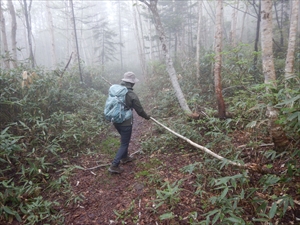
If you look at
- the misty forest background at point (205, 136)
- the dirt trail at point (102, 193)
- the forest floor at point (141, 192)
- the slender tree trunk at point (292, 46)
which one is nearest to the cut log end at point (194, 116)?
the misty forest background at point (205, 136)

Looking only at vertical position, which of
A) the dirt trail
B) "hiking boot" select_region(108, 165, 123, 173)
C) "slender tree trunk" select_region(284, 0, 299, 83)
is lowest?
the dirt trail

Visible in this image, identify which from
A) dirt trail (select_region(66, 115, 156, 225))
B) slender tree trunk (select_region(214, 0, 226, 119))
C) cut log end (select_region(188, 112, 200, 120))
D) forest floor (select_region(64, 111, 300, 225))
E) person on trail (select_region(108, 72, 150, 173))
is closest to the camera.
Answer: forest floor (select_region(64, 111, 300, 225))

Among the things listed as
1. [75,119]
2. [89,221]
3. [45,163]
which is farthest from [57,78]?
[89,221]

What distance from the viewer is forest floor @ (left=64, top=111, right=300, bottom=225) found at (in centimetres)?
319

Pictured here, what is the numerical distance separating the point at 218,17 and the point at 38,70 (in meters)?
7.36

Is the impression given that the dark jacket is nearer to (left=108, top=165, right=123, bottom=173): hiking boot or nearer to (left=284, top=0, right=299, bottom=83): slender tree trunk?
(left=108, top=165, right=123, bottom=173): hiking boot

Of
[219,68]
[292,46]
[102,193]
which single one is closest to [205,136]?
[219,68]

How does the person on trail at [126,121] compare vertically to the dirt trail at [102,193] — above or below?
above

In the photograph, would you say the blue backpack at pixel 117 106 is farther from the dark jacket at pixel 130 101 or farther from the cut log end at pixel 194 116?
the cut log end at pixel 194 116

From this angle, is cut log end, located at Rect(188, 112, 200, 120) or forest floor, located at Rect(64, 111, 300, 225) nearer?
forest floor, located at Rect(64, 111, 300, 225)

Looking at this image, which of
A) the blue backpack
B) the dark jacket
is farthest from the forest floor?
the blue backpack

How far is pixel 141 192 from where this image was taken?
12.6 ft

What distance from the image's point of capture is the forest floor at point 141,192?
126 inches

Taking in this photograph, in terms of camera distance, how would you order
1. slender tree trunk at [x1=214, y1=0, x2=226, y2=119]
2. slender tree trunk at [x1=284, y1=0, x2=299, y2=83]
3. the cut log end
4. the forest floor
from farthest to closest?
the cut log end → slender tree trunk at [x1=284, y1=0, x2=299, y2=83] → slender tree trunk at [x1=214, y1=0, x2=226, y2=119] → the forest floor
